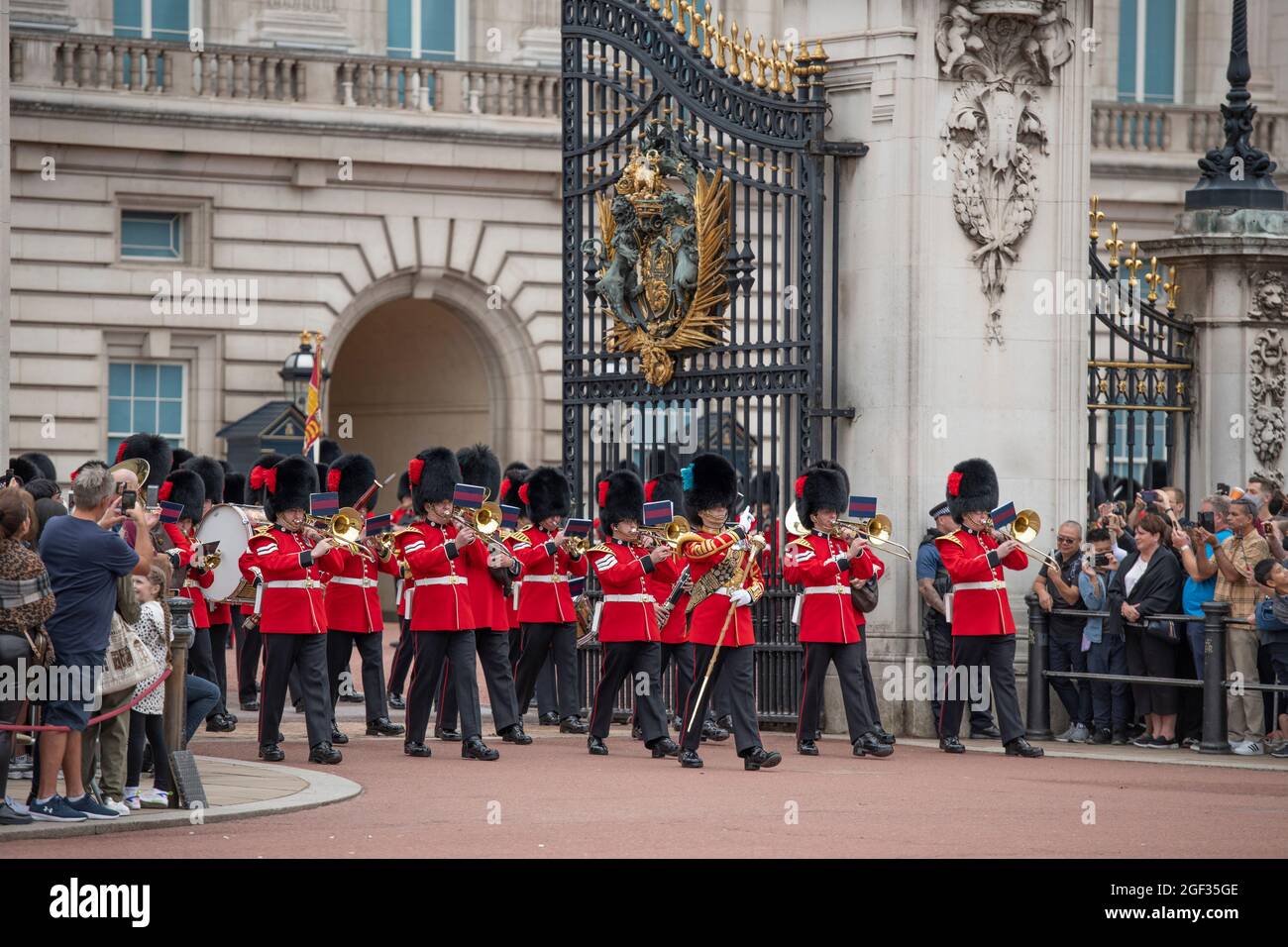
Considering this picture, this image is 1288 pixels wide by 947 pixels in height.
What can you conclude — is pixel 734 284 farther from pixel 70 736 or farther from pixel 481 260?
pixel 481 260

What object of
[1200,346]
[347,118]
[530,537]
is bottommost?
[530,537]

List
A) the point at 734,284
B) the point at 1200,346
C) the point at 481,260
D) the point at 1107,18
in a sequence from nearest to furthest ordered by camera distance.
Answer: the point at 734,284, the point at 1200,346, the point at 481,260, the point at 1107,18

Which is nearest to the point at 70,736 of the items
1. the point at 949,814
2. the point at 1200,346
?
the point at 949,814

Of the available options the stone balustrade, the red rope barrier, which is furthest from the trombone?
the stone balustrade

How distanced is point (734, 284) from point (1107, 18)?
55.3 feet

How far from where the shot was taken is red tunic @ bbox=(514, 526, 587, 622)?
14320 millimetres

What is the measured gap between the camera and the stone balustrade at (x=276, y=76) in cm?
2464

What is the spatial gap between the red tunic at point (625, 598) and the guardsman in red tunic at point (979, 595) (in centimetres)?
153

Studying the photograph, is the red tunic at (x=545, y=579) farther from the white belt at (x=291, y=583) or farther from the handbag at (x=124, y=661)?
the handbag at (x=124, y=661)

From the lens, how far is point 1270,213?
15.4m

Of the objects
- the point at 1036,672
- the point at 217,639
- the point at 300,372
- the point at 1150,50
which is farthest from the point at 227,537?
the point at 1150,50

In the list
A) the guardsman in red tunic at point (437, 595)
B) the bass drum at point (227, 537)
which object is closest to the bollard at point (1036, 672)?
the guardsman in red tunic at point (437, 595)

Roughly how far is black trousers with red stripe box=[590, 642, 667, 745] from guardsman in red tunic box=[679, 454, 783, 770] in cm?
50

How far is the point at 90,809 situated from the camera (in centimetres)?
970
